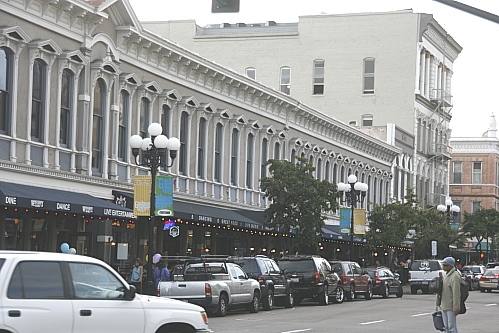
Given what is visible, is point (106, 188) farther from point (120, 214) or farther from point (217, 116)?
point (217, 116)

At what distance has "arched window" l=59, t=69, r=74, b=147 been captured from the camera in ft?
104

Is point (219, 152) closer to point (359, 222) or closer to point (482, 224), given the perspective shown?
point (359, 222)

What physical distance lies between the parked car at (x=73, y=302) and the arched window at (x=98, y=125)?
20.2 metres

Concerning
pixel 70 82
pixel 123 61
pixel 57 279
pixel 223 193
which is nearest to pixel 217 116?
pixel 223 193

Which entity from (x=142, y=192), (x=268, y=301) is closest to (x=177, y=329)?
(x=142, y=192)

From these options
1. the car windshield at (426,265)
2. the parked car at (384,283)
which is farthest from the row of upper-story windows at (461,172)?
the parked car at (384,283)

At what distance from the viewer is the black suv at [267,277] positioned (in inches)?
1233

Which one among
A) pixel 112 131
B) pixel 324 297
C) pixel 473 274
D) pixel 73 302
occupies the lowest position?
pixel 324 297

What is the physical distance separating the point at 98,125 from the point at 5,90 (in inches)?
223

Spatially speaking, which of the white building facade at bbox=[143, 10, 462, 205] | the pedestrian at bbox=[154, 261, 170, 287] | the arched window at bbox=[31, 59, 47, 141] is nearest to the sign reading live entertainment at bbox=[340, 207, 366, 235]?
the pedestrian at bbox=[154, 261, 170, 287]

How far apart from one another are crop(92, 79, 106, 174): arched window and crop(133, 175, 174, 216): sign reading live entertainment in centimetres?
453

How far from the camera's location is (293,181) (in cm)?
4209

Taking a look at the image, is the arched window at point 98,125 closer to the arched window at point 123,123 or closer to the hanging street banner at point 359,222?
the arched window at point 123,123

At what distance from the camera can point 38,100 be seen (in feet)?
100
